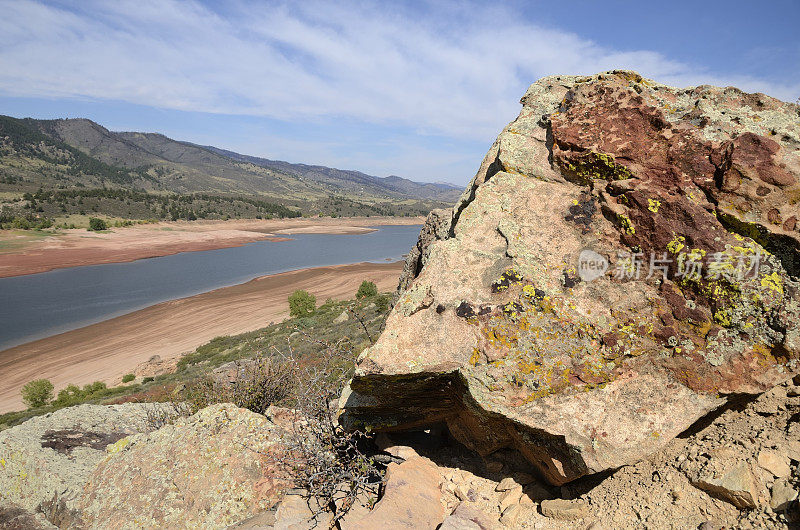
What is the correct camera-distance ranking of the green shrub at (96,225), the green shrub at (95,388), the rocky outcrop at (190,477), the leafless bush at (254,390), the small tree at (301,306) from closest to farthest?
1. the rocky outcrop at (190,477)
2. the leafless bush at (254,390)
3. the green shrub at (95,388)
4. the small tree at (301,306)
5. the green shrub at (96,225)

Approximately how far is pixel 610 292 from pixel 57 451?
27.6 ft

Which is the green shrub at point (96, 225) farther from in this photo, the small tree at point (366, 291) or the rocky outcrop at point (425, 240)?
the rocky outcrop at point (425, 240)

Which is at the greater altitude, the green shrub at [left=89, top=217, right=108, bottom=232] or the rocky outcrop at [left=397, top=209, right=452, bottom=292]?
the rocky outcrop at [left=397, top=209, right=452, bottom=292]

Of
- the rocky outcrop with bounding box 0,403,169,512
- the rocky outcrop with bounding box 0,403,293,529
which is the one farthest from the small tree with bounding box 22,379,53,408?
the rocky outcrop with bounding box 0,403,293,529

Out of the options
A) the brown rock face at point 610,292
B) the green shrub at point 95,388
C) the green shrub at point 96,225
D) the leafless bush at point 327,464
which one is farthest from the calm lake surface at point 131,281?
the brown rock face at point 610,292

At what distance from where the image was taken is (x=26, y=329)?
116 ft

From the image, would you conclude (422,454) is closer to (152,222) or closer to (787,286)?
(787,286)

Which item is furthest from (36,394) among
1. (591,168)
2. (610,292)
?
(591,168)

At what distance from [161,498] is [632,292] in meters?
6.25

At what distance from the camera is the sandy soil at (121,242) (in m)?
64.0

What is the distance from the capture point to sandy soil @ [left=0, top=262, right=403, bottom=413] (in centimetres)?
2561

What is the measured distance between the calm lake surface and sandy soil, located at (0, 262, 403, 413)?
382cm

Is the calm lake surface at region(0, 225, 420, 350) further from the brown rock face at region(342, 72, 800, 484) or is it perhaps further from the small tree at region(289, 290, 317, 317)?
the brown rock face at region(342, 72, 800, 484)

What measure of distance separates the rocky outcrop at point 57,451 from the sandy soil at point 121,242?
68769mm
